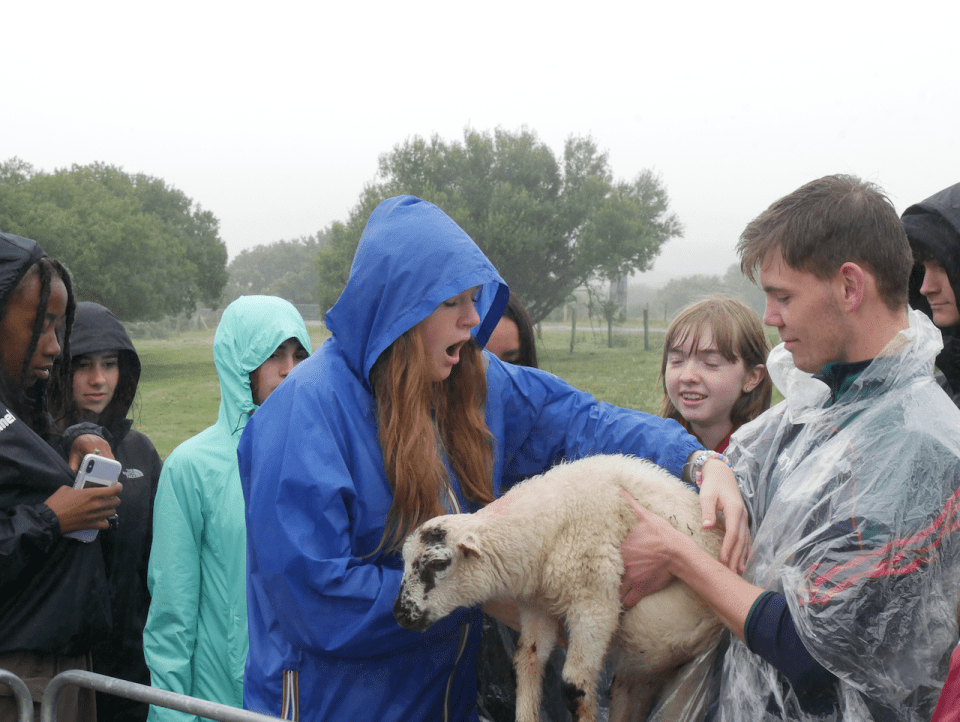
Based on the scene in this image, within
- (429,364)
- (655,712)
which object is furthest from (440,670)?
(429,364)

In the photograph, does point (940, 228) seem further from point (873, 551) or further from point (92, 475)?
point (92, 475)

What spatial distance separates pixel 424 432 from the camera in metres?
2.15

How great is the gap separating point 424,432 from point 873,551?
1271 millimetres

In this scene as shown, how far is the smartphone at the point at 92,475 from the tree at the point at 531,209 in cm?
2171

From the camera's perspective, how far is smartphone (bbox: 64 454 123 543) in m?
2.84

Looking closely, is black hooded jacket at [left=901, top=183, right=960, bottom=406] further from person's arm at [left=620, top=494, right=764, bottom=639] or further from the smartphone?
the smartphone

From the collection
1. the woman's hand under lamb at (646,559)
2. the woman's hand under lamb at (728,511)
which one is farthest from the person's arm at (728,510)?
the woman's hand under lamb at (646,559)

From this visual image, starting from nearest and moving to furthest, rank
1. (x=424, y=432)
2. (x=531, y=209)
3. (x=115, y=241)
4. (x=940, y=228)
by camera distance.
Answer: (x=424, y=432) → (x=940, y=228) → (x=115, y=241) → (x=531, y=209)

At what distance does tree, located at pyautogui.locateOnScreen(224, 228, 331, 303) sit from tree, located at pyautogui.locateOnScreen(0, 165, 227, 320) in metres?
3.24

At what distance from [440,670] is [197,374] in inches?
912

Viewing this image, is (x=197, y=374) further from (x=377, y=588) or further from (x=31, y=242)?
(x=377, y=588)

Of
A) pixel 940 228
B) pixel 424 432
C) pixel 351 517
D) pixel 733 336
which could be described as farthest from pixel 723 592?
pixel 940 228

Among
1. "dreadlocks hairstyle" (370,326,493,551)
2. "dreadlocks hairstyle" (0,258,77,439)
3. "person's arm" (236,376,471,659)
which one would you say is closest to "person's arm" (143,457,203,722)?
"dreadlocks hairstyle" (0,258,77,439)

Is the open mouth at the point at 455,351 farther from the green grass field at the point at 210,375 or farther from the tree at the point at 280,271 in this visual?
the tree at the point at 280,271
